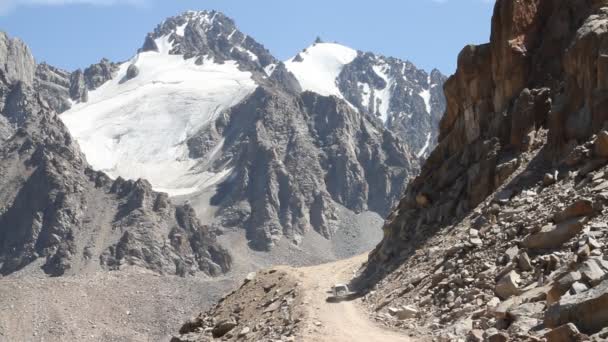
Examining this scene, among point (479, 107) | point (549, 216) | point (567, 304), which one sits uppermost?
point (479, 107)

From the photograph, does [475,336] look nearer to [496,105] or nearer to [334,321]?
[334,321]

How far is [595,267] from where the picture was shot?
18391mm

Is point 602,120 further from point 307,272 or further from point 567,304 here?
point 307,272

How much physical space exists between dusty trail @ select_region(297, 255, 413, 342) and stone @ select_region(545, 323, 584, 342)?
312 inches

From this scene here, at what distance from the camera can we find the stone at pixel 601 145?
26906 mm

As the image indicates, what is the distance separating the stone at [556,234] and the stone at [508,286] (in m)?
1.30

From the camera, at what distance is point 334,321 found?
28250 mm

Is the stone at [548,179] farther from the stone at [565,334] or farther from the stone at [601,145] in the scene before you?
the stone at [565,334]

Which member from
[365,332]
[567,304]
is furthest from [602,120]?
[567,304]

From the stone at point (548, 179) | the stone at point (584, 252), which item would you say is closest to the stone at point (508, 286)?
the stone at point (584, 252)

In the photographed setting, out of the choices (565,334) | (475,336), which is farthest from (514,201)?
(565,334)

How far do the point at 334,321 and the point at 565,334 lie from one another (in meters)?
12.5

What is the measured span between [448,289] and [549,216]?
3550 millimetres

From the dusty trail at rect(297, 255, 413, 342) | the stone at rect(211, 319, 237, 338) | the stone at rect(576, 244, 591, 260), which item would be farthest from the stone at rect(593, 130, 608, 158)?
the stone at rect(211, 319, 237, 338)
